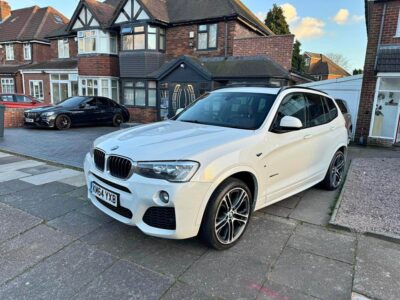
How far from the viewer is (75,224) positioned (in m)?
3.58

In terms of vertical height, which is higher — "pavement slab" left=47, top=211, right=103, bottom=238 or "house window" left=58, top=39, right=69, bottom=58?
"house window" left=58, top=39, right=69, bottom=58

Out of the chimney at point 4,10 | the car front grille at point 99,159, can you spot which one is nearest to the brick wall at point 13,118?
the car front grille at point 99,159

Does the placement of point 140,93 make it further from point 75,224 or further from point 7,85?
point 7,85

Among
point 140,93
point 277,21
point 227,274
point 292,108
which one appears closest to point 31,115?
point 140,93

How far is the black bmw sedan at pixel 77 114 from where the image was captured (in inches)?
476

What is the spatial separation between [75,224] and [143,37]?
47.7ft

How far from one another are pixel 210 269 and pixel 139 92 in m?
15.4

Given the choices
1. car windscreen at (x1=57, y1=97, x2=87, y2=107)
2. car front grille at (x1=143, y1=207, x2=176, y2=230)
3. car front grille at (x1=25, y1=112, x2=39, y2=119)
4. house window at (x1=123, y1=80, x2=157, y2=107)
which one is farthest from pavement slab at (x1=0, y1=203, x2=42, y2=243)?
house window at (x1=123, y1=80, x2=157, y2=107)

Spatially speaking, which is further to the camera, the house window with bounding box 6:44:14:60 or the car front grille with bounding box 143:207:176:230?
the house window with bounding box 6:44:14:60

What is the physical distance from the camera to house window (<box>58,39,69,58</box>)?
70.4 feet

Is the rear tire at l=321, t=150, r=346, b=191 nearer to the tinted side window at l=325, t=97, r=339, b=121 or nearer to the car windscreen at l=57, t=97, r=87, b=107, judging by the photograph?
the tinted side window at l=325, t=97, r=339, b=121

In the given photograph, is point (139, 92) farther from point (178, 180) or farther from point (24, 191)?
point (178, 180)

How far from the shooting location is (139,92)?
17.1m

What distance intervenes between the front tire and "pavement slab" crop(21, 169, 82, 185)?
3.52 m
